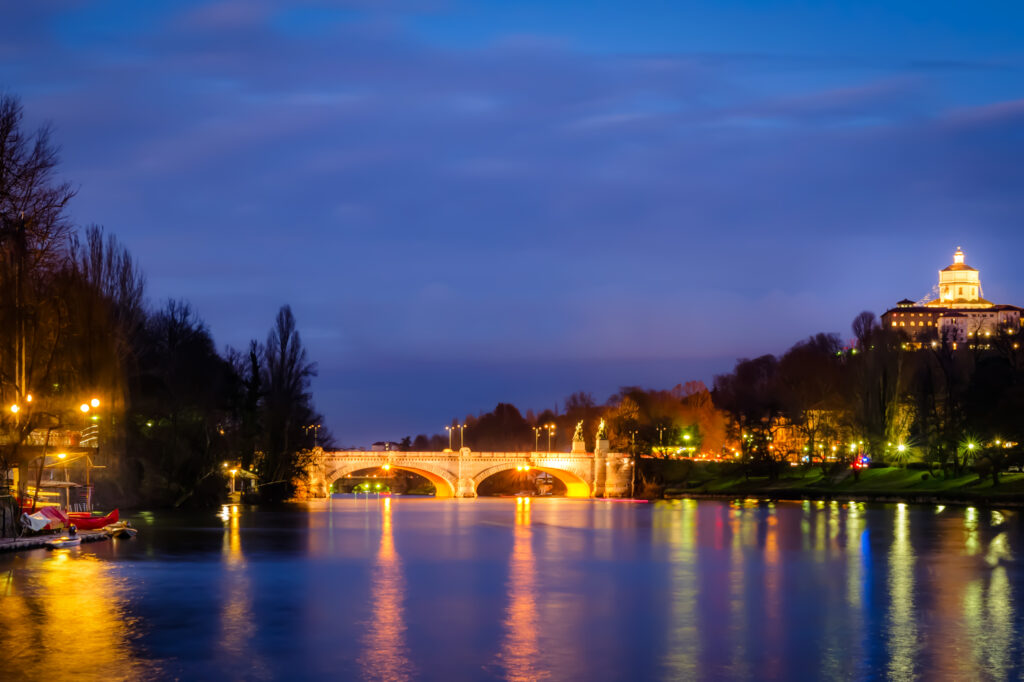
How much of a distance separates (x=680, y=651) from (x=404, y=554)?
1000 inches

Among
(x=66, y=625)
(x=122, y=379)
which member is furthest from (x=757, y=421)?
(x=66, y=625)

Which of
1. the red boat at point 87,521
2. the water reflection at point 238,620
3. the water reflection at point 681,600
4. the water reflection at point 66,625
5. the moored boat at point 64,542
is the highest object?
the red boat at point 87,521

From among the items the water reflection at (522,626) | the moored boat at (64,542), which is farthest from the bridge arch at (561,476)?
the moored boat at (64,542)

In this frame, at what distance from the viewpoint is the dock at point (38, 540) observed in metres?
40.4

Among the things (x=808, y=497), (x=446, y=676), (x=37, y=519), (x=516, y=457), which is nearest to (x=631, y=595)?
(x=446, y=676)

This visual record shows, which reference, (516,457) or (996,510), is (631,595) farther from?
(516,457)

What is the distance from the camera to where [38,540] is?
42.5 m

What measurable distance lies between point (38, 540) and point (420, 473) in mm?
82616

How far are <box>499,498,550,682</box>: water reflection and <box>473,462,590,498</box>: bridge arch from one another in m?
74.9

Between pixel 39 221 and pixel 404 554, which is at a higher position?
pixel 39 221

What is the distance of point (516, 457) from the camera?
121750mm

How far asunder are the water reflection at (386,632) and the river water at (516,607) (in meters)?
0.07

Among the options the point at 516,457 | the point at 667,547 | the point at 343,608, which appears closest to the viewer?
the point at 343,608

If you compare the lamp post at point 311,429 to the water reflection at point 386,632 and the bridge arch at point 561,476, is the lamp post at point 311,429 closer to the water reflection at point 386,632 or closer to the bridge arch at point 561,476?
the bridge arch at point 561,476
